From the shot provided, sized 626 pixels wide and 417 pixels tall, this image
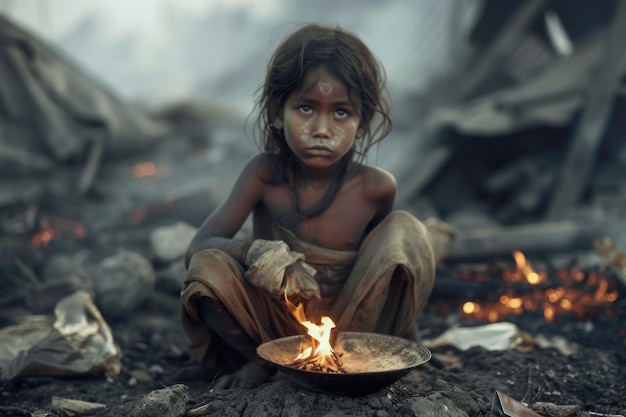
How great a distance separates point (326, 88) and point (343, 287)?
99cm

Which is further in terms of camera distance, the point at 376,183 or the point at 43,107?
the point at 43,107

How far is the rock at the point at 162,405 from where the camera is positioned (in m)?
2.41

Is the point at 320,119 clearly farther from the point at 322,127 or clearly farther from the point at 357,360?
the point at 357,360

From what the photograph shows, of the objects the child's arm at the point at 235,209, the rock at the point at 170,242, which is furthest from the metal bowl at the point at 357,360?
the rock at the point at 170,242

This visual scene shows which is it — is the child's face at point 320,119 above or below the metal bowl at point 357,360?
above

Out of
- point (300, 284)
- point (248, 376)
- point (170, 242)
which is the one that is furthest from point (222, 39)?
point (300, 284)

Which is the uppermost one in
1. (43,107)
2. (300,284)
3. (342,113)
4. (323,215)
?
(43,107)

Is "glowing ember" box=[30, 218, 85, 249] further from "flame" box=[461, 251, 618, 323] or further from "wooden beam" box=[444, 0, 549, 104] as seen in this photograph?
"wooden beam" box=[444, 0, 549, 104]

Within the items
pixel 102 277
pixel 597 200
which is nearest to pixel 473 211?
pixel 597 200

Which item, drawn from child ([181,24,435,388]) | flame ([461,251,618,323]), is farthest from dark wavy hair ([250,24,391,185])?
flame ([461,251,618,323])

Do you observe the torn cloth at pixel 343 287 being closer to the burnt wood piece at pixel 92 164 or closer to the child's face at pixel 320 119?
the child's face at pixel 320 119

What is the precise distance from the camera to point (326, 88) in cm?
295

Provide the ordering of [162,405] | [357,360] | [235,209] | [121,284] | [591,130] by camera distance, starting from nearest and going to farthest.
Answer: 1. [162,405]
2. [357,360]
3. [235,209]
4. [121,284]
5. [591,130]

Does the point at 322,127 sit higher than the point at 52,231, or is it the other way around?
the point at 322,127
